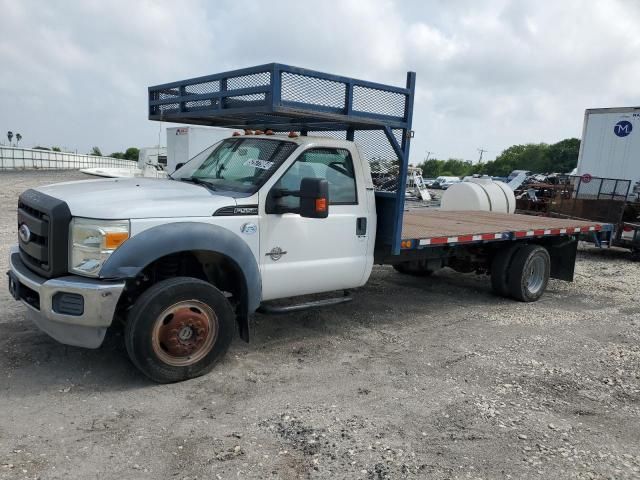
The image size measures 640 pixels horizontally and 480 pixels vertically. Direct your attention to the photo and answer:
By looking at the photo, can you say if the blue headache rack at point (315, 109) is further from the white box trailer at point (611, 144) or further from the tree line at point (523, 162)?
the tree line at point (523, 162)

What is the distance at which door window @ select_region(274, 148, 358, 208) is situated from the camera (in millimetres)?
4988

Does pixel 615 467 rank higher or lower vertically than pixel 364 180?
lower

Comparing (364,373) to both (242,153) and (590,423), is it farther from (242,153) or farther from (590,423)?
(242,153)

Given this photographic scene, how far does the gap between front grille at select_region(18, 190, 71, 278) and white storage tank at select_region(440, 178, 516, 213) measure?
8102 millimetres

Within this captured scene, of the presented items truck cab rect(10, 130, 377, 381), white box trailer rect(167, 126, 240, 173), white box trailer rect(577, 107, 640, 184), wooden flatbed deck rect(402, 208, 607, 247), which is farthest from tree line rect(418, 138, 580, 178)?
truck cab rect(10, 130, 377, 381)

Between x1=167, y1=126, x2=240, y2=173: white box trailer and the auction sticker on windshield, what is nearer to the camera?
the auction sticker on windshield

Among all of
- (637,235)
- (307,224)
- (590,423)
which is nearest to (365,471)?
(590,423)

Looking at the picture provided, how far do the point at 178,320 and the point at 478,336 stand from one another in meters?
3.30

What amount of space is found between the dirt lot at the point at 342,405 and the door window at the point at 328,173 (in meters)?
1.45

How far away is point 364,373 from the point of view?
4.82 meters

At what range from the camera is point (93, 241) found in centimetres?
402

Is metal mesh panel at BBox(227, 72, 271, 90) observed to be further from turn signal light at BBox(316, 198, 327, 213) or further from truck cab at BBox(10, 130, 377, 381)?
turn signal light at BBox(316, 198, 327, 213)

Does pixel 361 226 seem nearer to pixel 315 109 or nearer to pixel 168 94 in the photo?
pixel 315 109

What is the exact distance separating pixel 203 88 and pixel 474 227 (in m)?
3.96
